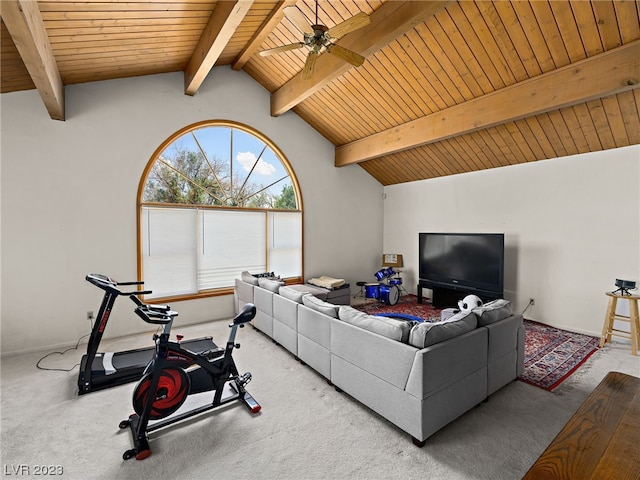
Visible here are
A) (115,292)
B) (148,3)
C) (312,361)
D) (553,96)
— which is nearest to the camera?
Result: (115,292)

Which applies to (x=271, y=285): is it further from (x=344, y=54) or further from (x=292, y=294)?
(x=344, y=54)

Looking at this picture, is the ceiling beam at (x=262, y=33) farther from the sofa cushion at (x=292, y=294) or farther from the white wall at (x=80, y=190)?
the sofa cushion at (x=292, y=294)

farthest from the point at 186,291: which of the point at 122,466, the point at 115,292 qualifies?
the point at 122,466

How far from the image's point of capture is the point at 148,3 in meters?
2.81

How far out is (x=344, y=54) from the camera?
116 inches

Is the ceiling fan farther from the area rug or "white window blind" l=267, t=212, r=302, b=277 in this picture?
the area rug

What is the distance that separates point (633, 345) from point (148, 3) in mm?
6259

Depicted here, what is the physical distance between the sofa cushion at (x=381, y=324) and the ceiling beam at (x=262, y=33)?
304cm

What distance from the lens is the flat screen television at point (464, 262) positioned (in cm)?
480

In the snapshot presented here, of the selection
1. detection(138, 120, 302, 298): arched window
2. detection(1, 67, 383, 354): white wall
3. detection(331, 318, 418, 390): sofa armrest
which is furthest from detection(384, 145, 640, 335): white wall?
detection(1, 67, 383, 354): white wall

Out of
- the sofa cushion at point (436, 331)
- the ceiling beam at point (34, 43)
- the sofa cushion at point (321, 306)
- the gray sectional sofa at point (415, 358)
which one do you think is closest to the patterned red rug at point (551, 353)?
the gray sectional sofa at point (415, 358)

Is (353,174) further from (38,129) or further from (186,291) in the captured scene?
(38,129)

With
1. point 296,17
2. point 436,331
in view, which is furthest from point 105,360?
point 296,17

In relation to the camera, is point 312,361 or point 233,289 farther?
point 233,289
